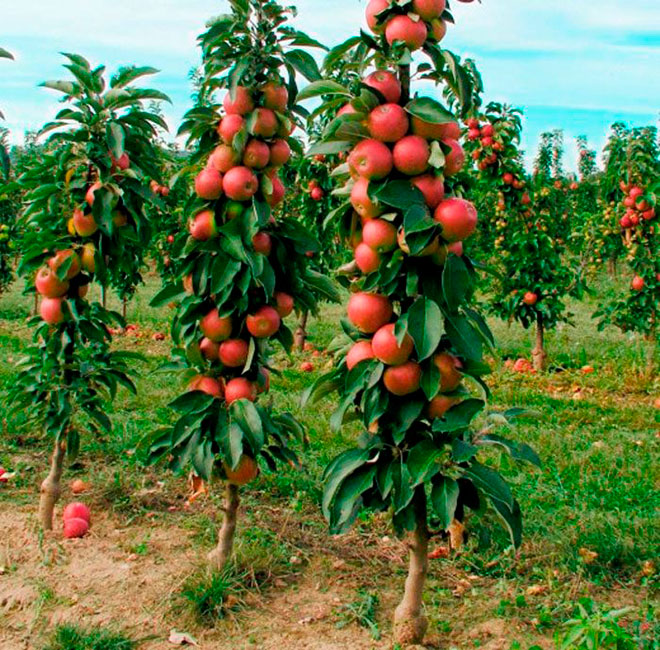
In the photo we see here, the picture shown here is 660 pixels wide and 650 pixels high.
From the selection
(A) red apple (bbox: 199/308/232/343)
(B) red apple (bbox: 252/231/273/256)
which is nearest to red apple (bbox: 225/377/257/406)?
(A) red apple (bbox: 199/308/232/343)

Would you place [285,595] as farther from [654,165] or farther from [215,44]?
[654,165]

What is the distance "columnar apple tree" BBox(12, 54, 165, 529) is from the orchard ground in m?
0.48

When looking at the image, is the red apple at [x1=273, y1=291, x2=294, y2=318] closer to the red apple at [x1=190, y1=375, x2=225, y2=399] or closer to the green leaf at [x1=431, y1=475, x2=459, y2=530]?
the red apple at [x1=190, y1=375, x2=225, y2=399]

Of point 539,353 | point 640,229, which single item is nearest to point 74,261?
point 539,353

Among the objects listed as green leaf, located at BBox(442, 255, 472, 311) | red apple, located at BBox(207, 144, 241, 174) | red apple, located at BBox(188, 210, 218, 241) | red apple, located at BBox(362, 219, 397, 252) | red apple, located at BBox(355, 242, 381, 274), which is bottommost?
green leaf, located at BBox(442, 255, 472, 311)

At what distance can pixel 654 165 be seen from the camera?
289 inches

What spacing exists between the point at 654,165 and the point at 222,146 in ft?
19.6

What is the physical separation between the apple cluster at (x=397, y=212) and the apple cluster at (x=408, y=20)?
119 mm

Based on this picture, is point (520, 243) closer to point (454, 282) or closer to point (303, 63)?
point (303, 63)

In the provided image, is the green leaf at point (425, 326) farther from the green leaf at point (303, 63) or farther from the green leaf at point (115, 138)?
the green leaf at point (115, 138)

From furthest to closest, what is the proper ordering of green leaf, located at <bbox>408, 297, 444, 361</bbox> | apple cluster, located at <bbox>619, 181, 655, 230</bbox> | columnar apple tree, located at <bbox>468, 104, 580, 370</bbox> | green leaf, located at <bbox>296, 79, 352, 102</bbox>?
columnar apple tree, located at <bbox>468, 104, 580, 370</bbox> < apple cluster, located at <bbox>619, 181, 655, 230</bbox> < green leaf, located at <bbox>296, 79, 352, 102</bbox> < green leaf, located at <bbox>408, 297, 444, 361</bbox>

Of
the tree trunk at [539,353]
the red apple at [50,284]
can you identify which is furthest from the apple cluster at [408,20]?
the tree trunk at [539,353]

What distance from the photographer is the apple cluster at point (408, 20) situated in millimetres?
2203

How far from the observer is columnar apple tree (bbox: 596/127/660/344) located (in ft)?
23.2
